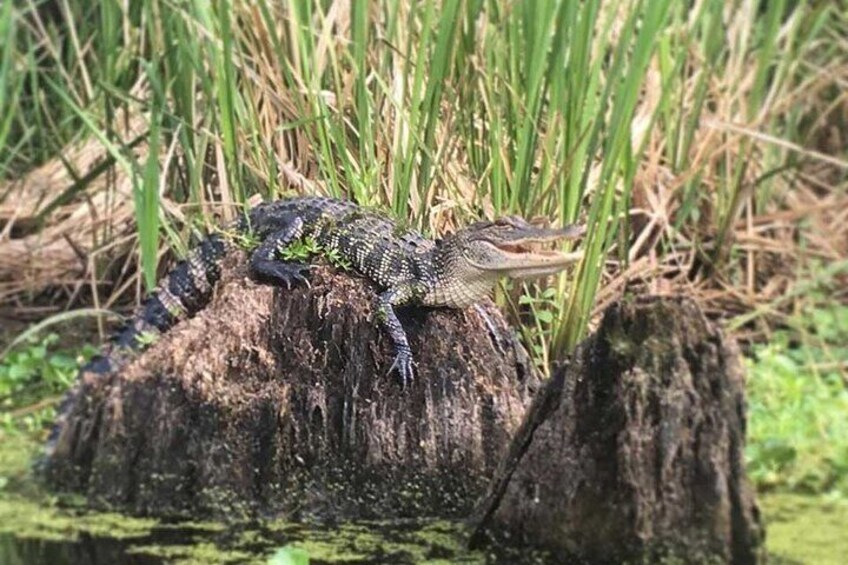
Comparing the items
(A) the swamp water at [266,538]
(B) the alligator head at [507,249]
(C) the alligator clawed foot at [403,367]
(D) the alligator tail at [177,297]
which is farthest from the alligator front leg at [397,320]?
(D) the alligator tail at [177,297]

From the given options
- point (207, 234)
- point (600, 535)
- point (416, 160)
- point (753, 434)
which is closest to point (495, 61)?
point (416, 160)

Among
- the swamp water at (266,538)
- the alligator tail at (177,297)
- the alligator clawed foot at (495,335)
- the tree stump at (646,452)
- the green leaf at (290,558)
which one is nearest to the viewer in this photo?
the green leaf at (290,558)

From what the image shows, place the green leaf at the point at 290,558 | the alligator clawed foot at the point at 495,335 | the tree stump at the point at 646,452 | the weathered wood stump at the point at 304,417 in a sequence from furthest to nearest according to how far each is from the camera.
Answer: the alligator clawed foot at the point at 495,335
the weathered wood stump at the point at 304,417
the tree stump at the point at 646,452
the green leaf at the point at 290,558

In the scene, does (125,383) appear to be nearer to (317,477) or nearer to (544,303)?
(317,477)

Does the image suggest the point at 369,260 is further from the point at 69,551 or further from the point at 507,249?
the point at 69,551

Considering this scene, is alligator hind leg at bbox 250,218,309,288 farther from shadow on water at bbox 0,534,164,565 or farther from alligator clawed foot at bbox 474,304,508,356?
shadow on water at bbox 0,534,164,565

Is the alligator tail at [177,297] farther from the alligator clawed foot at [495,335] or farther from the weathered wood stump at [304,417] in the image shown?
the alligator clawed foot at [495,335]

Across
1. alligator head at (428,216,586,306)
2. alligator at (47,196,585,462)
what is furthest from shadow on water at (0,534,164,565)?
alligator head at (428,216,586,306)
